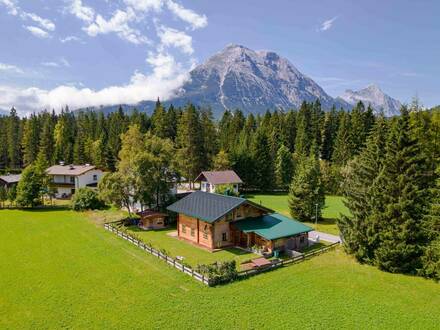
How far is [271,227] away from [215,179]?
96.2 ft

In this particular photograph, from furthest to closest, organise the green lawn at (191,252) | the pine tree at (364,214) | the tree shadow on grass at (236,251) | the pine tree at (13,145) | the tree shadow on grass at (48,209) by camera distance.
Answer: the pine tree at (13,145)
the tree shadow on grass at (48,209)
the tree shadow on grass at (236,251)
the green lawn at (191,252)
the pine tree at (364,214)

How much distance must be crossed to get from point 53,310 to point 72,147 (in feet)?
224

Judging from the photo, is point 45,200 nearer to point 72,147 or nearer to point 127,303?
point 72,147

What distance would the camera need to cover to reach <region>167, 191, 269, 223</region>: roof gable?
3050 cm

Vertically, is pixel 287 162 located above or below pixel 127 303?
above

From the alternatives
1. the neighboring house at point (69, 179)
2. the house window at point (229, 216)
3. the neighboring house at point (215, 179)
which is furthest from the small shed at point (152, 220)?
the neighboring house at point (69, 179)

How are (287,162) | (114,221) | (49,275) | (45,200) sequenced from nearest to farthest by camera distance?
1. (49,275)
2. (114,221)
3. (45,200)
4. (287,162)

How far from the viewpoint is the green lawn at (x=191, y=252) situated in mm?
27594

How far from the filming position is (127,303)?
19.2 meters

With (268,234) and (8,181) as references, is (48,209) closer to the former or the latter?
(8,181)

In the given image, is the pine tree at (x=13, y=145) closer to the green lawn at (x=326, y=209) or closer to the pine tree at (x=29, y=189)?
the pine tree at (x=29, y=189)

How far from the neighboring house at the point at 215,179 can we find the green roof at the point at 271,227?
25617 mm

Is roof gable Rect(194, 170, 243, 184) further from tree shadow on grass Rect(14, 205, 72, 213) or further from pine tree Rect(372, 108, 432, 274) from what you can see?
pine tree Rect(372, 108, 432, 274)

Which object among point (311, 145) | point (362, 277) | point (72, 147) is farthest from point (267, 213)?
point (72, 147)
